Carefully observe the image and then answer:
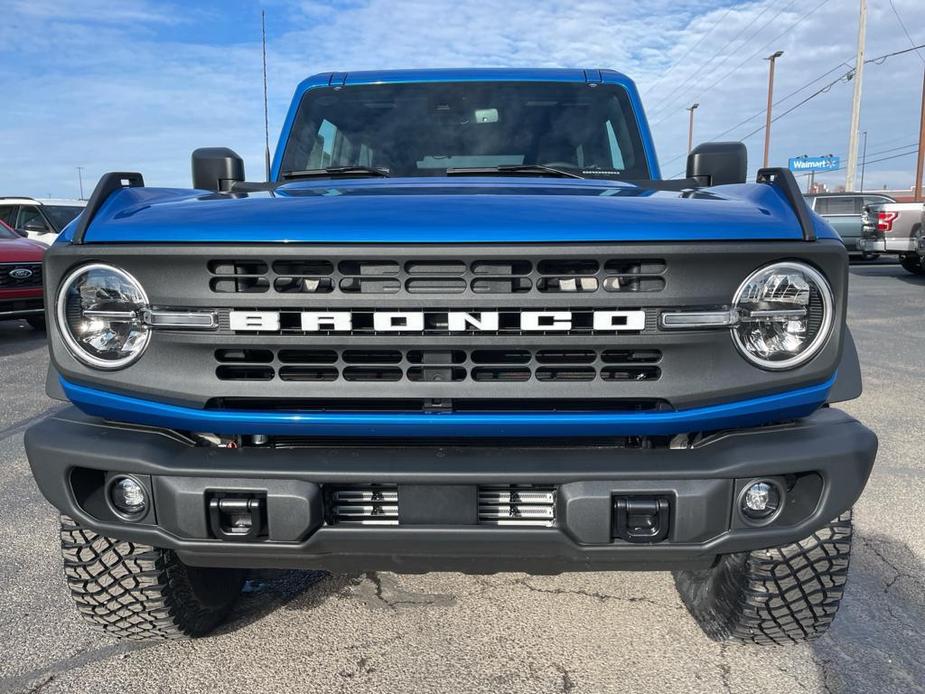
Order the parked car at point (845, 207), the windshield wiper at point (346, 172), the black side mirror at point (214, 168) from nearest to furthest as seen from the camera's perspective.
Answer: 1. the windshield wiper at point (346, 172)
2. the black side mirror at point (214, 168)
3. the parked car at point (845, 207)

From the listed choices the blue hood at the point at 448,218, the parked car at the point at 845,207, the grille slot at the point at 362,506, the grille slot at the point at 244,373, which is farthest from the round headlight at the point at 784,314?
the parked car at the point at 845,207

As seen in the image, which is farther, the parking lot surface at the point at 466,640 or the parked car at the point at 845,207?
the parked car at the point at 845,207

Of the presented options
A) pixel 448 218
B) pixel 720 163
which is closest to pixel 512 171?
pixel 720 163

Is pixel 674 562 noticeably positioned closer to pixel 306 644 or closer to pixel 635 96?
pixel 306 644

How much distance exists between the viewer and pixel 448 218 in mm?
1877

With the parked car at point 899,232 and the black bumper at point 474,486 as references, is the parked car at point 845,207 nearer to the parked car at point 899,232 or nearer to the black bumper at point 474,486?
the parked car at point 899,232

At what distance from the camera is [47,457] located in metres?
1.94

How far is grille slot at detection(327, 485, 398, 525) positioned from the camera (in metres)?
1.91

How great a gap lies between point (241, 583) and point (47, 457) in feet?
3.66

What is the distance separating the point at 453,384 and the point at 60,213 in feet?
54.3

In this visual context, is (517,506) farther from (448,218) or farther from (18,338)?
(18,338)

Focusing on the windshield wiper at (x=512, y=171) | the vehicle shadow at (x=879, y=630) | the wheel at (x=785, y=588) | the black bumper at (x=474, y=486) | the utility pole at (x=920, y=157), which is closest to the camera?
the black bumper at (x=474, y=486)

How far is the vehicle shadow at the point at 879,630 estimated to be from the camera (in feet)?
7.54

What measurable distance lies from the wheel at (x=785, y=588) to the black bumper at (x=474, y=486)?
325mm
